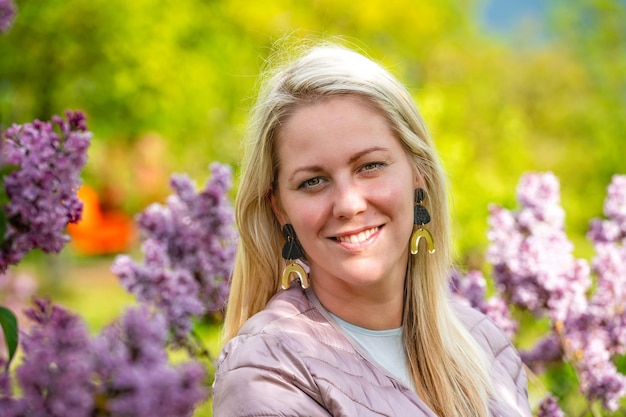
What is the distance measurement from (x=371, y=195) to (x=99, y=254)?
1851 cm

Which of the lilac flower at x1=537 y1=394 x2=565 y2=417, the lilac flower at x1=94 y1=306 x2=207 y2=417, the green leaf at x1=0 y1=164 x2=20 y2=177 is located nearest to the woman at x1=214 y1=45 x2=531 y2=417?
the lilac flower at x1=537 y1=394 x2=565 y2=417

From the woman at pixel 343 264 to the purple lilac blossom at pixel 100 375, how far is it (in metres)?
0.43

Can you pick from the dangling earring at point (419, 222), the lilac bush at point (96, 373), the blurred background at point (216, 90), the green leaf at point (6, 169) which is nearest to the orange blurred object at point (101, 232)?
the blurred background at point (216, 90)

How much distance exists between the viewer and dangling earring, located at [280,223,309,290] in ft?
7.79

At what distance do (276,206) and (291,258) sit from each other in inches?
6.5

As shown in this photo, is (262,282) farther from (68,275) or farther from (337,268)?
(68,275)

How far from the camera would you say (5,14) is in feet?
8.02

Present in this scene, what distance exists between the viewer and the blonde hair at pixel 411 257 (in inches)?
89.4

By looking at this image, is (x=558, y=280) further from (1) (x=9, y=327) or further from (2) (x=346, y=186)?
(1) (x=9, y=327)

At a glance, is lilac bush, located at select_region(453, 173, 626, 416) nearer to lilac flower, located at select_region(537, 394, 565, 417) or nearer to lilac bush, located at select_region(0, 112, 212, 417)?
lilac flower, located at select_region(537, 394, 565, 417)

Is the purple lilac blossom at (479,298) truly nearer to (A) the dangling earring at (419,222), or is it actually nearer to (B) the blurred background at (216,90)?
(A) the dangling earring at (419,222)

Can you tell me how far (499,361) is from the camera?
8.99 feet

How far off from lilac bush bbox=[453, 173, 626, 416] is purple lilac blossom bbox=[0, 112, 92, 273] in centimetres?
202

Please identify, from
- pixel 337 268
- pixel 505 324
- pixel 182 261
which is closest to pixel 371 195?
pixel 337 268
